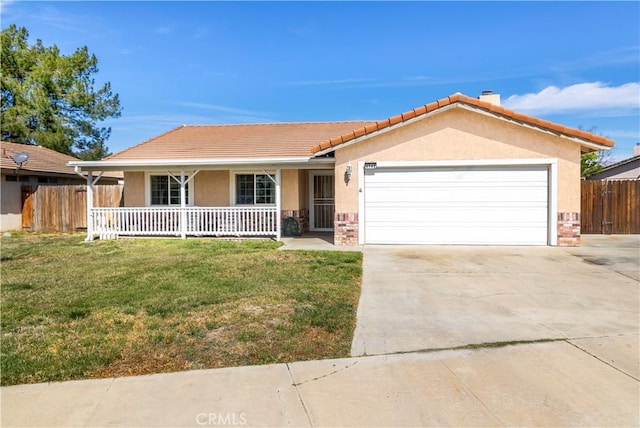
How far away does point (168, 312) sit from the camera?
206 inches

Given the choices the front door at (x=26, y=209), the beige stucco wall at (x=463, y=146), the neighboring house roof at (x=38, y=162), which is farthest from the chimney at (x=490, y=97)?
the front door at (x=26, y=209)

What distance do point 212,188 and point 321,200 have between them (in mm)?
4042

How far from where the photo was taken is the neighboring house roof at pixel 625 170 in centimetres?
1781

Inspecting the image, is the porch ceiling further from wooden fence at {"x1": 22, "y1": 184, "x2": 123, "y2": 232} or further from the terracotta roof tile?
wooden fence at {"x1": 22, "y1": 184, "x2": 123, "y2": 232}

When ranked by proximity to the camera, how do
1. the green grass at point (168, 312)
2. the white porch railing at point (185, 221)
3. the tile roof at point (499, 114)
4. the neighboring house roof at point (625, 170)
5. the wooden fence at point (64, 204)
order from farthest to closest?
the neighboring house roof at point (625, 170), the wooden fence at point (64, 204), the white porch railing at point (185, 221), the tile roof at point (499, 114), the green grass at point (168, 312)

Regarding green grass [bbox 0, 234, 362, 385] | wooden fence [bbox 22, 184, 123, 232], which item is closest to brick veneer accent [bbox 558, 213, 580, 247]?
green grass [bbox 0, 234, 362, 385]

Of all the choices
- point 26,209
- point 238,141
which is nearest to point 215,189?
point 238,141

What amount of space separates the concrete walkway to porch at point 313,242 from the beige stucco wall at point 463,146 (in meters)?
1.19

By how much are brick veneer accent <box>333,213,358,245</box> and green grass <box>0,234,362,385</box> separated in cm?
208

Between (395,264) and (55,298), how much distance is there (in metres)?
6.06

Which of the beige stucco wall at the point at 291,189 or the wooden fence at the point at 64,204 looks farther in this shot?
the wooden fence at the point at 64,204

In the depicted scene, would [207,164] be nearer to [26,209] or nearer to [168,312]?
Result: [168,312]

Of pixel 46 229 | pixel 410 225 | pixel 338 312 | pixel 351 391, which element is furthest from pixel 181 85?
pixel 351 391

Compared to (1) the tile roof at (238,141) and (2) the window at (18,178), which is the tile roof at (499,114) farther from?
(2) the window at (18,178)
